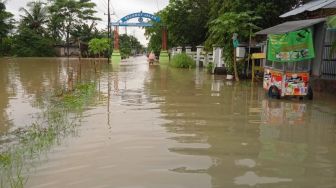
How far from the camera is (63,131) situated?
24.6 ft

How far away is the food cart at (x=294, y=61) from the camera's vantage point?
36.4 ft

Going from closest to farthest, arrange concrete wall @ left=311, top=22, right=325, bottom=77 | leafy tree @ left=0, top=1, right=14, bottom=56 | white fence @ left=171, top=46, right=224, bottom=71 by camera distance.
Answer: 1. concrete wall @ left=311, top=22, right=325, bottom=77
2. white fence @ left=171, top=46, right=224, bottom=71
3. leafy tree @ left=0, top=1, right=14, bottom=56

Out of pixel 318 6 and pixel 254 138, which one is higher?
pixel 318 6

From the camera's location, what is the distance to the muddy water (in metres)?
4.97

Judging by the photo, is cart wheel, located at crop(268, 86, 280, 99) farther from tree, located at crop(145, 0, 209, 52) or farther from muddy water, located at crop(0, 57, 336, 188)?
tree, located at crop(145, 0, 209, 52)

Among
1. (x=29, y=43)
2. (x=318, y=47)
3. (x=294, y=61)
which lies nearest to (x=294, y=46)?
(x=294, y=61)

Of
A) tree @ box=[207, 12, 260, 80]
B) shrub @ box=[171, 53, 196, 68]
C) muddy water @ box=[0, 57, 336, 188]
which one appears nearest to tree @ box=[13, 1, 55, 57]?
shrub @ box=[171, 53, 196, 68]

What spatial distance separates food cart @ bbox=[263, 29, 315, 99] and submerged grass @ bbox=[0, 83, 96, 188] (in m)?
5.27

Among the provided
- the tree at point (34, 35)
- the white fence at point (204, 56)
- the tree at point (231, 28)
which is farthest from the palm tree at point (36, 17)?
the tree at point (231, 28)

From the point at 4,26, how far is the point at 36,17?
591 centimetres

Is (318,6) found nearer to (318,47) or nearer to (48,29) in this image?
(318,47)

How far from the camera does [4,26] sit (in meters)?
56.8

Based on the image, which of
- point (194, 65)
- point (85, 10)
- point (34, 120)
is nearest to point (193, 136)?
point (34, 120)

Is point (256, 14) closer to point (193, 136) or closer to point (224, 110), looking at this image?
point (224, 110)
